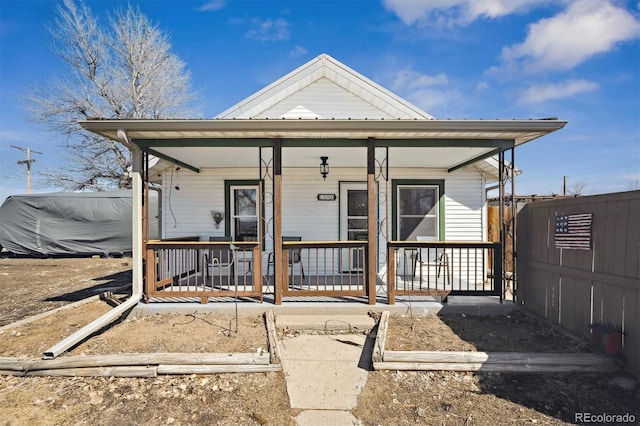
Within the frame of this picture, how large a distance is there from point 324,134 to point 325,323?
2.57 meters

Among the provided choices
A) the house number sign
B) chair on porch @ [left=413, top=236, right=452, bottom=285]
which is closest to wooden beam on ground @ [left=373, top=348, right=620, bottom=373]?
chair on porch @ [left=413, top=236, right=452, bottom=285]

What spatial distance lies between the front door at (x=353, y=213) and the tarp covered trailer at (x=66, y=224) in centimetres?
930

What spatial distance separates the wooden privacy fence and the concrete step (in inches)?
92.7

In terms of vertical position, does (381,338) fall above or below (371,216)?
below

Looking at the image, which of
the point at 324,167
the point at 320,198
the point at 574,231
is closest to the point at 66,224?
the point at 320,198

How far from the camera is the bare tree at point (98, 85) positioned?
18312mm

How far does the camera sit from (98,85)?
723 inches

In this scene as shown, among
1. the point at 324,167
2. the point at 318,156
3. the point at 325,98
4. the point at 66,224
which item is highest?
the point at 325,98

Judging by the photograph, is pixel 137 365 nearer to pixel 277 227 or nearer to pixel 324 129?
pixel 277 227

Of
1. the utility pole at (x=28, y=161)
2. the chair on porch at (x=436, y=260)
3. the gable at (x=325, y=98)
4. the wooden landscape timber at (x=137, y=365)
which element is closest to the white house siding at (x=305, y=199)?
the chair on porch at (x=436, y=260)

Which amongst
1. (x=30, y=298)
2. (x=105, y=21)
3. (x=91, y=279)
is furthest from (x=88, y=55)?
(x=30, y=298)

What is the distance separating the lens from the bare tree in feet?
60.1

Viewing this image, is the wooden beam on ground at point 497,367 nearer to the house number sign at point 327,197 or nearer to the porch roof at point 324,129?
the porch roof at point 324,129

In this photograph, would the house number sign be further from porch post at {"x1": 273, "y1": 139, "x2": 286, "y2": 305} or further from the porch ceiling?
porch post at {"x1": 273, "y1": 139, "x2": 286, "y2": 305}
